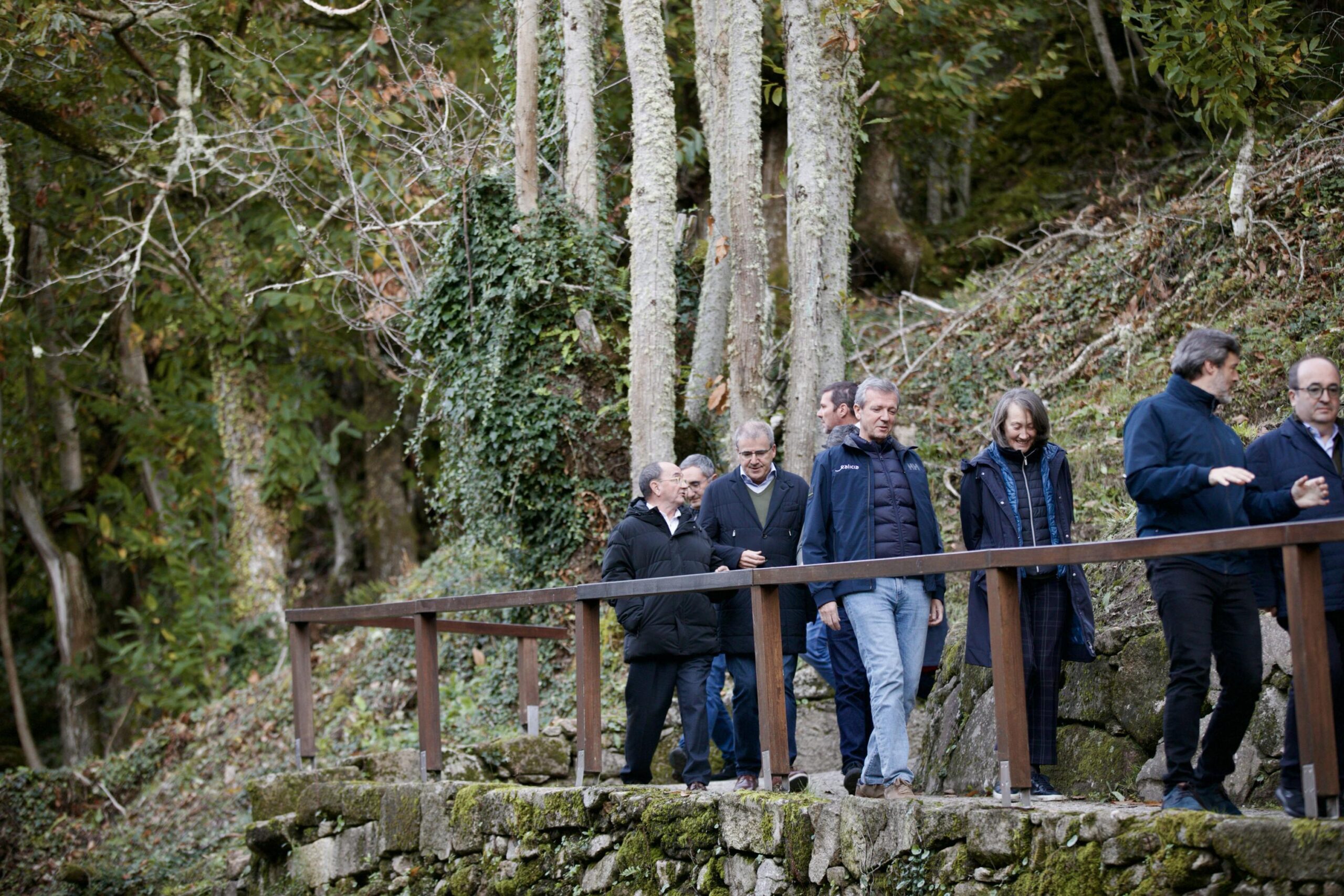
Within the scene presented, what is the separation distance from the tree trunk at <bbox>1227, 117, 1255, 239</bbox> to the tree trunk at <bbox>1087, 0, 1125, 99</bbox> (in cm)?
363

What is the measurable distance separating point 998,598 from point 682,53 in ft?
37.4

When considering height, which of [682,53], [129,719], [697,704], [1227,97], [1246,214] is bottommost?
[129,719]

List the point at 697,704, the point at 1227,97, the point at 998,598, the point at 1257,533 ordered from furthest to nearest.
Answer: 1. the point at 1227,97
2. the point at 697,704
3. the point at 998,598
4. the point at 1257,533

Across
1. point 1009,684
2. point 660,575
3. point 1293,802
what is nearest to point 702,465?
point 660,575

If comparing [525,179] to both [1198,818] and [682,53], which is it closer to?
[682,53]

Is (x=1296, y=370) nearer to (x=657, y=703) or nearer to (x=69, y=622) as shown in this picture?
(x=657, y=703)

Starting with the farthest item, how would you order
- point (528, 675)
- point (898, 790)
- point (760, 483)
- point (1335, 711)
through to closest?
point (528, 675)
point (760, 483)
point (898, 790)
point (1335, 711)

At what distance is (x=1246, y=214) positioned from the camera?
34.8 feet

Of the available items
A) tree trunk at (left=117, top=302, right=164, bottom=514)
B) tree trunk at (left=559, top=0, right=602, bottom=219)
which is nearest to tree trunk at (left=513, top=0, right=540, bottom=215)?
tree trunk at (left=559, top=0, right=602, bottom=219)

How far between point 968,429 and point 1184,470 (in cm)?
720

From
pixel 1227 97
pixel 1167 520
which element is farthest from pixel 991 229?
pixel 1167 520

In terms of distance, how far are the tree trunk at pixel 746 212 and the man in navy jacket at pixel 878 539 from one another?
3.99 meters

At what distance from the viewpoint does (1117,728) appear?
20.2 ft

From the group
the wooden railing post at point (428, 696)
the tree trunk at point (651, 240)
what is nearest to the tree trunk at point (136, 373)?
the tree trunk at point (651, 240)
